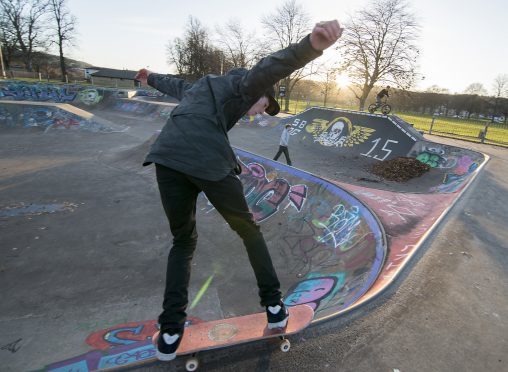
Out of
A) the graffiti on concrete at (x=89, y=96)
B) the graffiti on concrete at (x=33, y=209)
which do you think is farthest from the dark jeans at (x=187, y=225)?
the graffiti on concrete at (x=89, y=96)

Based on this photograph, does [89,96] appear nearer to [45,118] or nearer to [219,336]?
[45,118]

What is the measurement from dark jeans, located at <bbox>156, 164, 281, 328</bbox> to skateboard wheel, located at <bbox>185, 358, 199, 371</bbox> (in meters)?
0.24

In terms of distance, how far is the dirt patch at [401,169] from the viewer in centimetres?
1205

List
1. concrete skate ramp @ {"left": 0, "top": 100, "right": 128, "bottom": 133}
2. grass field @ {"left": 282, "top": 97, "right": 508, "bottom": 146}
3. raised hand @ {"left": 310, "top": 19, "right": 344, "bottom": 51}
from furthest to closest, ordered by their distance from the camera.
→ grass field @ {"left": 282, "top": 97, "right": 508, "bottom": 146}, concrete skate ramp @ {"left": 0, "top": 100, "right": 128, "bottom": 133}, raised hand @ {"left": 310, "top": 19, "right": 344, "bottom": 51}

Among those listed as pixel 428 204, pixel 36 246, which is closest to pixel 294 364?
pixel 428 204

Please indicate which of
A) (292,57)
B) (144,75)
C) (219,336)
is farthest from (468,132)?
(219,336)

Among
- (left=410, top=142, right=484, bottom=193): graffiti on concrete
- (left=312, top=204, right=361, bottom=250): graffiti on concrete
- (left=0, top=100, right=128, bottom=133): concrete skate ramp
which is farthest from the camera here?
(left=0, top=100, right=128, bottom=133): concrete skate ramp

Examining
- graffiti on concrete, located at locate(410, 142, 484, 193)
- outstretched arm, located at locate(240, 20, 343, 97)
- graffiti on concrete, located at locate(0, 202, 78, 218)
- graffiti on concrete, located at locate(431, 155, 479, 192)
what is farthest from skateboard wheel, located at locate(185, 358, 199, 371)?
graffiti on concrete, located at locate(431, 155, 479, 192)

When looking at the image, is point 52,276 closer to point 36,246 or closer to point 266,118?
point 36,246

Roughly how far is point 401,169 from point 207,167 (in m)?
12.1

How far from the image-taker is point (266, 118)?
24391 millimetres

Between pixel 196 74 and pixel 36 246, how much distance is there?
184 ft

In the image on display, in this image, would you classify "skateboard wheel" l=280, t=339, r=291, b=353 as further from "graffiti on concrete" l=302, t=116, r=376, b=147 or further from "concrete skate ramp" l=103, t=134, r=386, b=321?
"graffiti on concrete" l=302, t=116, r=376, b=147

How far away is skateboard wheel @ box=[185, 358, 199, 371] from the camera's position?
2014 millimetres
